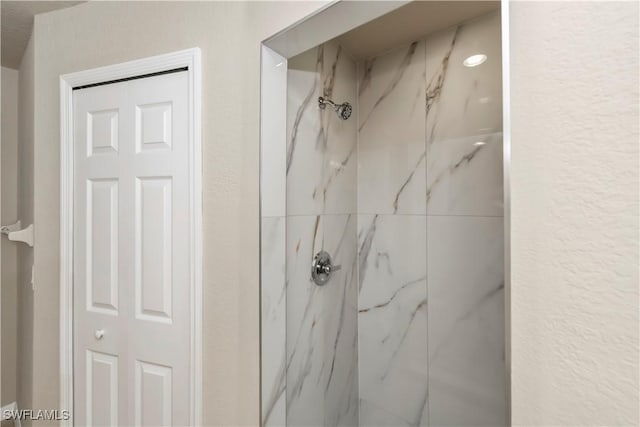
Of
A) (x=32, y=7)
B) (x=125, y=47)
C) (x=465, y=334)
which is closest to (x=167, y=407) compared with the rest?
(x=465, y=334)

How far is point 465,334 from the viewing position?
1596 mm

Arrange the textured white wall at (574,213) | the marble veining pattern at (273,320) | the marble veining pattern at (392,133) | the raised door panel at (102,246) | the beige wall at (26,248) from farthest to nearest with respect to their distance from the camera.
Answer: the beige wall at (26,248) < the marble veining pattern at (392,133) < the raised door panel at (102,246) < the marble veining pattern at (273,320) < the textured white wall at (574,213)

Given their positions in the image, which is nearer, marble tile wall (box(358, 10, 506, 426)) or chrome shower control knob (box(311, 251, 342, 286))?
marble tile wall (box(358, 10, 506, 426))

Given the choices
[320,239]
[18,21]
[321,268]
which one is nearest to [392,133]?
[320,239]

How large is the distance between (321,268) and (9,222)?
2.18 meters

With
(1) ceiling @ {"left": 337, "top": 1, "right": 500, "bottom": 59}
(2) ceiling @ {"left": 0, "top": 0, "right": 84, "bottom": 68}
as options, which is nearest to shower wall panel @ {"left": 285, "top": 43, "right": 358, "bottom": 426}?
(1) ceiling @ {"left": 337, "top": 1, "right": 500, "bottom": 59}

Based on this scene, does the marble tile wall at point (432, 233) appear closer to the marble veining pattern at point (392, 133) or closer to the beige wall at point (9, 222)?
the marble veining pattern at point (392, 133)

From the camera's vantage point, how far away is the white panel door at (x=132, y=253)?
4.89ft

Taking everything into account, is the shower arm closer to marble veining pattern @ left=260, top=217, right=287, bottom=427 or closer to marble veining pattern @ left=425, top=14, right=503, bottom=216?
marble veining pattern @ left=425, top=14, right=503, bottom=216

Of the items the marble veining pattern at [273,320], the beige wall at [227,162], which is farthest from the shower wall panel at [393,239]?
the beige wall at [227,162]

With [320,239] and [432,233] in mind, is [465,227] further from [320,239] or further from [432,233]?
[320,239]

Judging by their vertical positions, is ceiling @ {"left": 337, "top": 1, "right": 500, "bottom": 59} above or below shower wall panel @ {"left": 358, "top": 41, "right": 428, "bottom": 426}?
above

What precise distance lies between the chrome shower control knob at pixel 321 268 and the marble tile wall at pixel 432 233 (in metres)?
0.31

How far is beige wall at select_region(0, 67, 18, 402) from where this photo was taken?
7.86 ft
